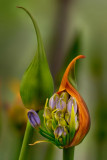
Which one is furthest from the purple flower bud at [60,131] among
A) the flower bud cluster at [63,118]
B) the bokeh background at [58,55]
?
the bokeh background at [58,55]

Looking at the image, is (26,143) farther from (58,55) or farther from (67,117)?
(58,55)

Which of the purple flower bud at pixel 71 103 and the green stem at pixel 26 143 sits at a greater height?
the purple flower bud at pixel 71 103

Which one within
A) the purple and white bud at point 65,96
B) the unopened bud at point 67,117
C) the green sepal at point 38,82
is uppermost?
the green sepal at point 38,82

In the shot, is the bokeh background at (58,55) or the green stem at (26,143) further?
the bokeh background at (58,55)

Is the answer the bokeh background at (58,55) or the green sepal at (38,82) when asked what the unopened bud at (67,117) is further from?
the bokeh background at (58,55)

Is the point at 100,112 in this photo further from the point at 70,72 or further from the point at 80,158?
the point at 70,72

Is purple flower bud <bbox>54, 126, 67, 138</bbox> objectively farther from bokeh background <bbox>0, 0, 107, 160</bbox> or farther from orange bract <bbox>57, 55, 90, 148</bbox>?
bokeh background <bbox>0, 0, 107, 160</bbox>

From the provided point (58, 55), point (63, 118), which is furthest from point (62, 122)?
point (58, 55)
